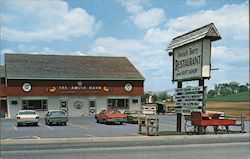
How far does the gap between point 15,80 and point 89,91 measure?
9.60m

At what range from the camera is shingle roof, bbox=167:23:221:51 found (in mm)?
20766

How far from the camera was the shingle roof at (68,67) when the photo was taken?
47125 millimetres

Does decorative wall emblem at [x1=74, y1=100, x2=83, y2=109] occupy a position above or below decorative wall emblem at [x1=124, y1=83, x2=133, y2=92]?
below

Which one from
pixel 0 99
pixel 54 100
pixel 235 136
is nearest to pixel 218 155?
pixel 235 136

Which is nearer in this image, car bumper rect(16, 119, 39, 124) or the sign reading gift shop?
the sign reading gift shop

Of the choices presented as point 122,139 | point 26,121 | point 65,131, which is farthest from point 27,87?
point 122,139

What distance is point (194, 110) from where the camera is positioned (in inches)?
845

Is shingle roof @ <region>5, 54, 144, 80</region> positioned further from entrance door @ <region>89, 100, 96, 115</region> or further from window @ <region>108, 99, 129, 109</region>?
entrance door @ <region>89, 100, 96, 115</region>

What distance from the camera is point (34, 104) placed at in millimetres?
46312

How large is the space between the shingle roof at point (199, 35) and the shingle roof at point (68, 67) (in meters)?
26.7

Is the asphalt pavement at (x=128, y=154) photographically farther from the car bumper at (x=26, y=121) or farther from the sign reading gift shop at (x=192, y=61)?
the car bumper at (x=26, y=121)

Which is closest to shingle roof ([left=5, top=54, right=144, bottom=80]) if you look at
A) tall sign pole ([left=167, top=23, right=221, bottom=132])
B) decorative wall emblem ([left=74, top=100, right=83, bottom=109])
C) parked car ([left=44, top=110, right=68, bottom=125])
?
decorative wall emblem ([left=74, top=100, right=83, bottom=109])

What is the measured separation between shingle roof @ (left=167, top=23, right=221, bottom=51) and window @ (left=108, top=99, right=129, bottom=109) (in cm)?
2685

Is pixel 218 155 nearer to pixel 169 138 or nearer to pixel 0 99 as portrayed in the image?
pixel 169 138
